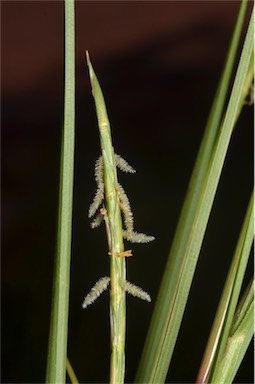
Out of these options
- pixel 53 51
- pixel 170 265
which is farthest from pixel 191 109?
pixel 170 265

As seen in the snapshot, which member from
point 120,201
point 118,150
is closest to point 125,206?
point 120,201

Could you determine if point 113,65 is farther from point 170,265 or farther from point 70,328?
point 170,265

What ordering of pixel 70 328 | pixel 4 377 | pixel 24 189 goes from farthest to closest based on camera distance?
pixel 24 189 < pixel 70 328 < pixel 4 377

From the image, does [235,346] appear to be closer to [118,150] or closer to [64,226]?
[64,226]

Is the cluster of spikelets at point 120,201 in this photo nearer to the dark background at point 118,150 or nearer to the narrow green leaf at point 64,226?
the narrow green leaf at point 64,226

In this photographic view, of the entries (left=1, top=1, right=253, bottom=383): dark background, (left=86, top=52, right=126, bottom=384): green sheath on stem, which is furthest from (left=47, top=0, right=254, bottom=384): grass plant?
(left=1, top=1, right=253, bottom=383): dark background

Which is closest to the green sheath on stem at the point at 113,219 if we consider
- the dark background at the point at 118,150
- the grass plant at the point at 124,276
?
the grass plant at the point at 124,276
